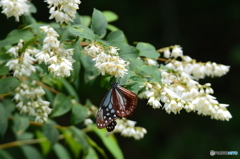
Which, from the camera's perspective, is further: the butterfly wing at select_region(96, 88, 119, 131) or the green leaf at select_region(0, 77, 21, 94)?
the green leaf at select_region(0, 77, 21, 94)

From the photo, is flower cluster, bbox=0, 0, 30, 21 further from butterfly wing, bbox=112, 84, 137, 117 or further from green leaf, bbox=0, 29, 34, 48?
butterfly wing, bbox=112, 84, 137, 117

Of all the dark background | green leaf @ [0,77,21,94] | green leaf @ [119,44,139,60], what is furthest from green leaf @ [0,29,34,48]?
the dark background

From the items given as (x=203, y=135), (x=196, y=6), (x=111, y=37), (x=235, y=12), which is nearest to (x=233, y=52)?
(x=235, y=12)

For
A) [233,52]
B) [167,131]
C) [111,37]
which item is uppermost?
[111,37]

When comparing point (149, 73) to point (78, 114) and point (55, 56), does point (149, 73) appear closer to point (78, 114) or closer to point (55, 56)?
point (55, 56)

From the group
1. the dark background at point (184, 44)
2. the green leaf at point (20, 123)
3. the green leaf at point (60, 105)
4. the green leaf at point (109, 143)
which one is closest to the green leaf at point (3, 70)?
the green leaf at point (60, 105)

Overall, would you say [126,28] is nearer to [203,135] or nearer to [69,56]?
[203,135]
